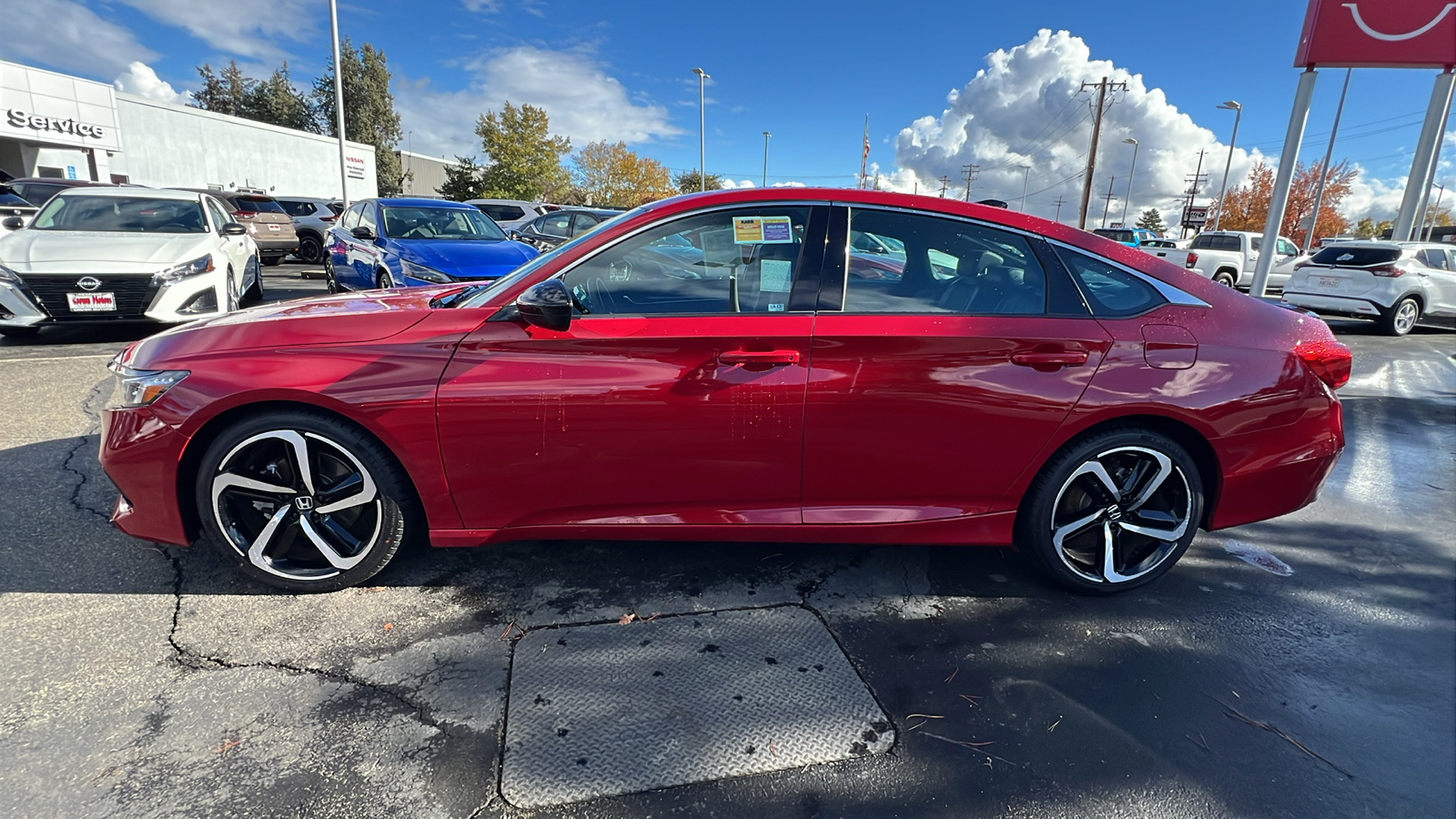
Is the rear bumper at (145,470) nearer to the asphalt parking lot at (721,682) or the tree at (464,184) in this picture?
the asphalt parking lot at (721,682)

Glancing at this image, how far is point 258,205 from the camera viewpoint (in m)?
15.7

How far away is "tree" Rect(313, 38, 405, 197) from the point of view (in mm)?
58188

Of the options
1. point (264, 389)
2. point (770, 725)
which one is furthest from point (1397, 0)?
point (264, 389)

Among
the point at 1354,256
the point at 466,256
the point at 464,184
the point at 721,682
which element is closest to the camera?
the point at 721,682

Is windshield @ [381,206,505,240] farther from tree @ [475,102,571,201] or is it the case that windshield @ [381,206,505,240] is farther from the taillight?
tree @ [475,102,571,201]

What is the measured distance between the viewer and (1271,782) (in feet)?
6.22

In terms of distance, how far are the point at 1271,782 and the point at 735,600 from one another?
1.67 metres

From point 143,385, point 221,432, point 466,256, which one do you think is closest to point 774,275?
point 221,432

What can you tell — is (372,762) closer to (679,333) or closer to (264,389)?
(264,389)

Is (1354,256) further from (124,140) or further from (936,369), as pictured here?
(124,140)

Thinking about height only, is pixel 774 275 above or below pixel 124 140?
below

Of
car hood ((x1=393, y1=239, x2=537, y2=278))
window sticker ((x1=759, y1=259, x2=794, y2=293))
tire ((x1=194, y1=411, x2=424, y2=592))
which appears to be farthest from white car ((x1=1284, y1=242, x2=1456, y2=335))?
tire ((x1=194, y1=411, x2=424, y2=592))

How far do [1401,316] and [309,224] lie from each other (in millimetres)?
22197

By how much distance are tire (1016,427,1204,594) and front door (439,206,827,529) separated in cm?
100
